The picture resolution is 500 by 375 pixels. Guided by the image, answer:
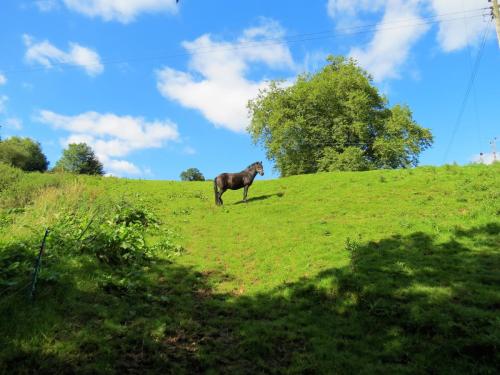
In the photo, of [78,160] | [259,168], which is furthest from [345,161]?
[78,160]

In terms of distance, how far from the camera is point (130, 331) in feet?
24.9

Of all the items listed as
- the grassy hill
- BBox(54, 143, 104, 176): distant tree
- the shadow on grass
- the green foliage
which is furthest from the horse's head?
BBox(54, 143, 104, 176): distant tree

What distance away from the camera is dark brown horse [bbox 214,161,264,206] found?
77.3ft

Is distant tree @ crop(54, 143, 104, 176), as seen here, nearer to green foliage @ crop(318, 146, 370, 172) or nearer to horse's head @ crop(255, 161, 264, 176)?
green foliage @ crop(318, 146, 370, 172)

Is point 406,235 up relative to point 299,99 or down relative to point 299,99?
down

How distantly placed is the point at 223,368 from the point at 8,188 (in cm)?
2319

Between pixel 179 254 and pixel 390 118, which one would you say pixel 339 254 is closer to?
pixel 179 254

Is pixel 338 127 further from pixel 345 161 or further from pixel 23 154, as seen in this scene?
pixel 23 154

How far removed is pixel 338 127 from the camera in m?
47.2

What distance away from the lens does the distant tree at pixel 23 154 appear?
73375 mm

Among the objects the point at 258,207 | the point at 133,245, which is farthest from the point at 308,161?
the point at 133,245

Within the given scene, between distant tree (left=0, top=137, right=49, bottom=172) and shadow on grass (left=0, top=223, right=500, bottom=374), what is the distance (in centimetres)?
6895

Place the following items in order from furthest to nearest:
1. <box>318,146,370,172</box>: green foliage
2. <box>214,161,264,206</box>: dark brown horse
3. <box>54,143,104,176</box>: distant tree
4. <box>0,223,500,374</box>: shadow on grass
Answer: <box>54,143,104,176</box>: distant tree
<box>318,146,370,172</box>: green foliage
<box>214,161,264,206</box>: dark brown horse
<box>0,223,500,374</box>: shadow on grass

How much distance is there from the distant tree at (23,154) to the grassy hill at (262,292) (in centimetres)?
6536
